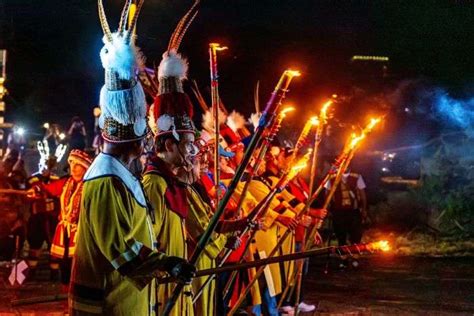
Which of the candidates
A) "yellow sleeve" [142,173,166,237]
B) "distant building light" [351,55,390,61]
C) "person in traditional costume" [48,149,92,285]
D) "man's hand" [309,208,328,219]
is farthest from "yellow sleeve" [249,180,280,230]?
"distant building light" [351,55,390,61]

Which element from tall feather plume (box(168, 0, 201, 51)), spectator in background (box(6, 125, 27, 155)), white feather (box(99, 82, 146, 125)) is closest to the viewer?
white feather (box(99, 82, 146, 125))

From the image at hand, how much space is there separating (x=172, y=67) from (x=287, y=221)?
3.51 metres

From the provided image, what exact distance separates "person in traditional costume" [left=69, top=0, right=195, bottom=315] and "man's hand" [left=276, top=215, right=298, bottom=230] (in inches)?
179

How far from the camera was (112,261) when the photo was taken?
377cm

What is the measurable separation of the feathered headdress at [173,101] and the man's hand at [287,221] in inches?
125

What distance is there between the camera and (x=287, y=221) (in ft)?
28.7

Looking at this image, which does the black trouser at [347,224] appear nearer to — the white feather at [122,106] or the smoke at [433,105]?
the smoke at [433,105]

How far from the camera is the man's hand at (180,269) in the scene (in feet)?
12.3

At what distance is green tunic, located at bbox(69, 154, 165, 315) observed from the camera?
3779mm

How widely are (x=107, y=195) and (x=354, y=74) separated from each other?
16423 mm

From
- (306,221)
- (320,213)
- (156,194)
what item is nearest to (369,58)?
(320,213)

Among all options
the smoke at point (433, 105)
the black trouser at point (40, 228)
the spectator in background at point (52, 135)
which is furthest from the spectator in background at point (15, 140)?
the smoke at point (433, 105)

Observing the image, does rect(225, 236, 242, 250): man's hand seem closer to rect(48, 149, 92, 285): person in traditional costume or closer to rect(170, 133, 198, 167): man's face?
rect(170, 133, 198, 167): man's face

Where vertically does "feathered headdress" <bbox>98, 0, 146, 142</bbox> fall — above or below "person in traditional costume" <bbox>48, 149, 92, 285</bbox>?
above
